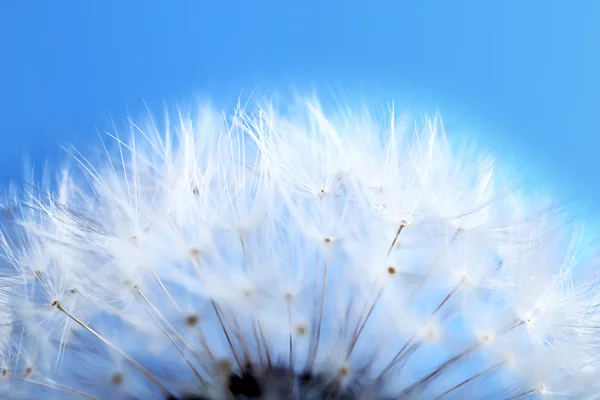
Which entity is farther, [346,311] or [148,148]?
[148,148]

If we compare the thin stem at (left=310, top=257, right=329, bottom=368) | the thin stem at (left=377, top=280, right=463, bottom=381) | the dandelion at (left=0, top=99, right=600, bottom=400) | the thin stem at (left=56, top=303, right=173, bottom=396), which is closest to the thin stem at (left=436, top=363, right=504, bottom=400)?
the dandelion at (left=0, top=99, right=600, bottom=400)

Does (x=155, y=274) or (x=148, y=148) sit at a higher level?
(x=148, y=148)

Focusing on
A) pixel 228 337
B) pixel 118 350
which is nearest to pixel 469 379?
pixel 228 337

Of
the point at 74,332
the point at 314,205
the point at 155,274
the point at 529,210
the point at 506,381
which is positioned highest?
the point at 529,210

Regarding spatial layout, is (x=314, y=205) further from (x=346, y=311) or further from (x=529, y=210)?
(x=529, y=210)

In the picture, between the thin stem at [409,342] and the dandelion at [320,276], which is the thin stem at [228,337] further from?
the thin stem at [409,342]

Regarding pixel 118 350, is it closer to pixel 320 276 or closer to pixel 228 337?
pixel 228 337

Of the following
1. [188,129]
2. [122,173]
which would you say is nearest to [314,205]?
[188,129]

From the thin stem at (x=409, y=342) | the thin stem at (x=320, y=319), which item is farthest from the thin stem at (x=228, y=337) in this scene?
the thin stem at (x=409, y=342)
